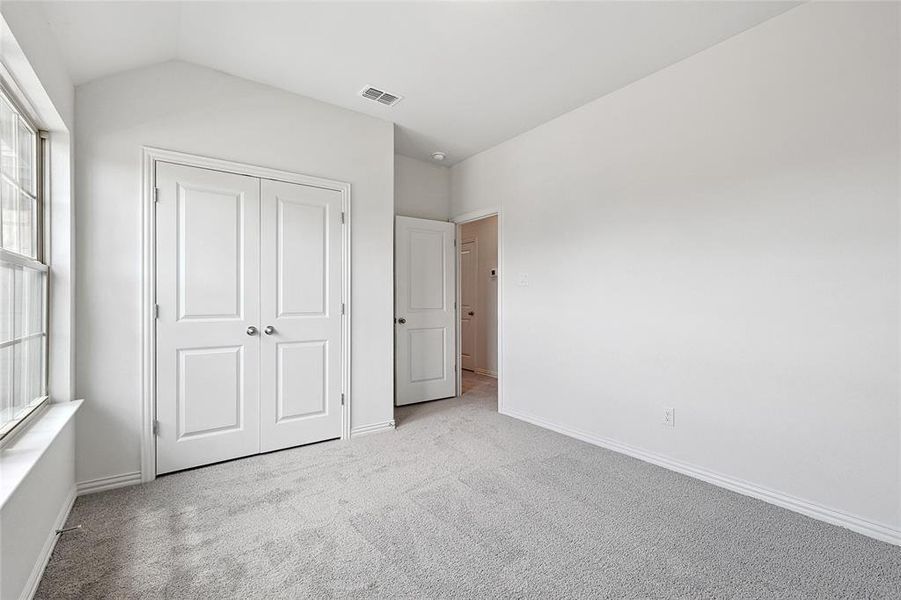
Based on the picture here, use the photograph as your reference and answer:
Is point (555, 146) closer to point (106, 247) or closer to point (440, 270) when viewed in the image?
point (440, 270)

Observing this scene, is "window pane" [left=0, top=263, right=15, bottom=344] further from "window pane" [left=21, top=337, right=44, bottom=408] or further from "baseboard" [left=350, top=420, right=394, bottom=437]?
"baseboard" [left=350, top=420, right=394, bottom=437]

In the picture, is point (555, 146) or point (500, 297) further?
point (500, 297)

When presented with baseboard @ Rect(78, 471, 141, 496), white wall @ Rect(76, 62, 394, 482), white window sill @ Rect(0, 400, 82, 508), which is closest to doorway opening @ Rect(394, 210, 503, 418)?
white wall @ Rect(76, 62, 394, 482)

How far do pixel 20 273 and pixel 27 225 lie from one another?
31 centimetres

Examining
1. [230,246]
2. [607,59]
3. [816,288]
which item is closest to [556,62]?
[607,59]

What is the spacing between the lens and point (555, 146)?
3498 millimetres

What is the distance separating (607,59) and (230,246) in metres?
2.76

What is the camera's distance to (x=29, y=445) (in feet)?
5.38

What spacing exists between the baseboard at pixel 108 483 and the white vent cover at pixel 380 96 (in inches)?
114

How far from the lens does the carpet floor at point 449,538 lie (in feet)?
5.28

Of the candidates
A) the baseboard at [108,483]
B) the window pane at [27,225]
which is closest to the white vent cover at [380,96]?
the window pane at [27,225]

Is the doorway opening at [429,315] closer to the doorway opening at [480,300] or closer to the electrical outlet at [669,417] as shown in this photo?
the doorway opening at [480,300]

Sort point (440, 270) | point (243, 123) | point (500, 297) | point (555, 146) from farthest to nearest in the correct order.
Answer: point (440, 270) < point (500, 297) < point (555, 146) < point (243, 123)

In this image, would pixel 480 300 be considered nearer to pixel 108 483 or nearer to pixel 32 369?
pixel 108 483
